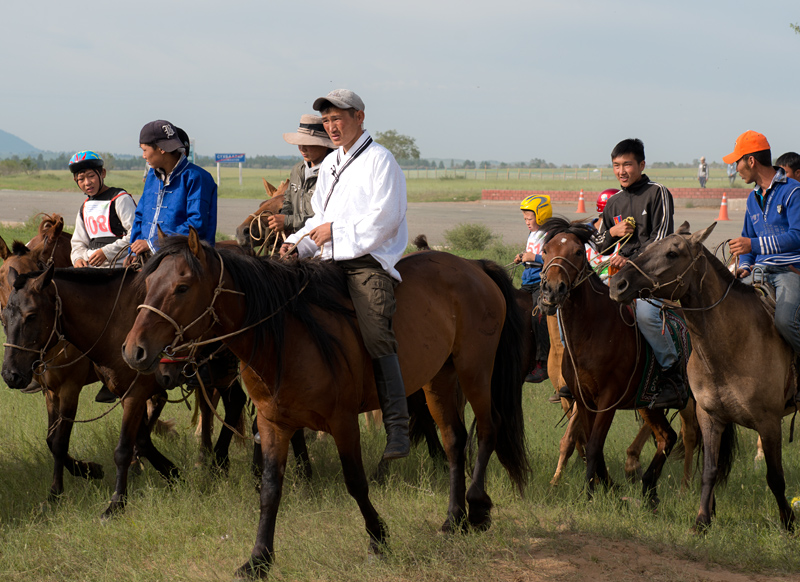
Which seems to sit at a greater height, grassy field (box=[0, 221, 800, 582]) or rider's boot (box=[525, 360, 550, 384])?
rider's boot (box=[525, 360, 550, 384])

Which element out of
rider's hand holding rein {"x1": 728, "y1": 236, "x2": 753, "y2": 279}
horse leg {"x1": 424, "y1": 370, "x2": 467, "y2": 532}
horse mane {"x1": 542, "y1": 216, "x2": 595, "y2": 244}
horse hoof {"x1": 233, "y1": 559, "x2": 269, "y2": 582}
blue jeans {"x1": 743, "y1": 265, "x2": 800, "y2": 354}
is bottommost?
horse hoof {"x1": 233, "y1": 559, "x2": 269, "y2": 582}

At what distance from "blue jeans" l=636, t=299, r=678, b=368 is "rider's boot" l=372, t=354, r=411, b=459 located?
2.87 metres

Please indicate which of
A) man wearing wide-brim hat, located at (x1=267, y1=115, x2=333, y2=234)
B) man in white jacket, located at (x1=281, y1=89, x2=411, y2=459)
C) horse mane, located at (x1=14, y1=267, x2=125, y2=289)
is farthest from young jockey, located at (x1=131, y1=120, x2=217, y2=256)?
man in white jacket, located at (x1=281, y1=89, x2=411, y2=459)

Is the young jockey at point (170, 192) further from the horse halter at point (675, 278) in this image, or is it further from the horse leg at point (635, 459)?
the horse leg at point (635, 459)

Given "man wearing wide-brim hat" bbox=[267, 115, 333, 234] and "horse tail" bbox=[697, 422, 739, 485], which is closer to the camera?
"horse tail" bbox=[697, 422, 739, 485]

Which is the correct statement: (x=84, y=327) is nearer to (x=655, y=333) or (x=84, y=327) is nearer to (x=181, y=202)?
(x=181, y=202)

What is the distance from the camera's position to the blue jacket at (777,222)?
591 cm

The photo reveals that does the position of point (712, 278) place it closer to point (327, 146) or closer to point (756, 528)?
point (756, 528)

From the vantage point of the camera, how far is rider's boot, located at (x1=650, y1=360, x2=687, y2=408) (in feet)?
22.2

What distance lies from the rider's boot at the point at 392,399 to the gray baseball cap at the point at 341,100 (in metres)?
1.59

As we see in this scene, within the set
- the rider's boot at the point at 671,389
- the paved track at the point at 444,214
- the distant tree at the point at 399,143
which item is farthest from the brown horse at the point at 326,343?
the distant tree at the point at 399,143

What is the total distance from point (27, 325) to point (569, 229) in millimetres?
4314

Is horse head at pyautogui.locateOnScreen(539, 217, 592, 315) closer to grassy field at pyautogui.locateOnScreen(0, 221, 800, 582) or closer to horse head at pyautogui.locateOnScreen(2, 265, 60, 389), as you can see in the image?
grassy field at pyautogui.locateOnScreen(0, 221, 800, 582)

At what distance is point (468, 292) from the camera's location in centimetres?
581
